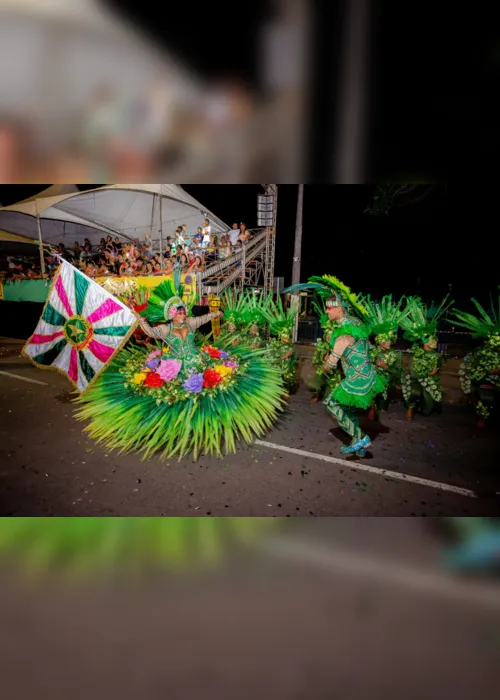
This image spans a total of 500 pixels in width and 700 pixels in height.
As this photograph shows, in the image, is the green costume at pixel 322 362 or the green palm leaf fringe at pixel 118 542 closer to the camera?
the green palm leaf fringe at pixel 118 542

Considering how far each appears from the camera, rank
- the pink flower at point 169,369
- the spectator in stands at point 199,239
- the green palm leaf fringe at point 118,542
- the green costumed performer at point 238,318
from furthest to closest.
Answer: the spectator in stands at point 199,239, the green costumed performer at point 238,318, the pink flower at point 169,369, the green palm leaf fringe at point 118,542

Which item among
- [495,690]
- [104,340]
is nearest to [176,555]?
[495,690]

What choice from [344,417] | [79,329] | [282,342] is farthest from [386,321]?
[79,329]

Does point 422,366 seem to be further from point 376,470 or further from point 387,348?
point 376,470

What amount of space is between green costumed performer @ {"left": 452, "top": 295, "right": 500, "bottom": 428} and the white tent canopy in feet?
30.1

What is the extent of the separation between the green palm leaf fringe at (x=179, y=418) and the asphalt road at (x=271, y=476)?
7.5 inches

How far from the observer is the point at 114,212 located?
14367mm

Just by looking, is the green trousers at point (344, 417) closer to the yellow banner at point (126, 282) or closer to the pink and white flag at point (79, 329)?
the pink and white flag at point (79, 329)

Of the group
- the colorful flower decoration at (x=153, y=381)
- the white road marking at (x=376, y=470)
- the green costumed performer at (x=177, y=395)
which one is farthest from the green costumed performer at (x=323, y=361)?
the colorful flower decoration at (x=153, y=381)

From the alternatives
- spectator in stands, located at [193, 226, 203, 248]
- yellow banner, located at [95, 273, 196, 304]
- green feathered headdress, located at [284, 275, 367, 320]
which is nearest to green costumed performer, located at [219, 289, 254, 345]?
green feathered headdress, located at [284, 275, 367, 320]

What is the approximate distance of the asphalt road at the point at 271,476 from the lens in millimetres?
3320
